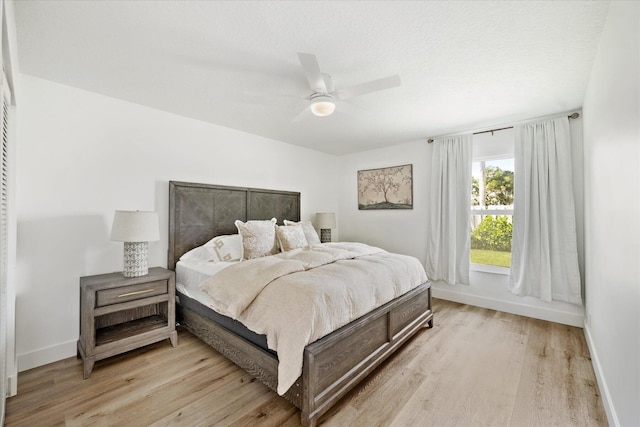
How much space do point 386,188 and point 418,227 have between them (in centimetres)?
86

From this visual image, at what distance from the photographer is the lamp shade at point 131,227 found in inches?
93.6

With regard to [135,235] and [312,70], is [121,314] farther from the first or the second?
[312,70]

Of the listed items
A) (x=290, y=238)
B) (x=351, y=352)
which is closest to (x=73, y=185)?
(x=290, y=238)

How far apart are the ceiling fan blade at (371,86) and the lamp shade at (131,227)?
200 cm

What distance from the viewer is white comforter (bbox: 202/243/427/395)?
1.71 meters

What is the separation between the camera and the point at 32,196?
233 centimetres

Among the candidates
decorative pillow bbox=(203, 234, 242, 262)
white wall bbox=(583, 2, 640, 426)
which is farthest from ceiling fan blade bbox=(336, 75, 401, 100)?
decorative pillow bbox=(203, 234, 242, 262)

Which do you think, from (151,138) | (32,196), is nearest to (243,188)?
(151,138)

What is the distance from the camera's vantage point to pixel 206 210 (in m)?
3.42

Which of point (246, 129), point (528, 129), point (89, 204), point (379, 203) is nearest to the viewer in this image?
point (89, 204)

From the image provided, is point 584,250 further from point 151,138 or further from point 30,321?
point 30,321

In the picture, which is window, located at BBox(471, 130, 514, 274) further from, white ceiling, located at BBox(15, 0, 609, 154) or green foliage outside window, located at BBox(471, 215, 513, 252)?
white ceiling, located at BBox(15, 0, 609, 154)

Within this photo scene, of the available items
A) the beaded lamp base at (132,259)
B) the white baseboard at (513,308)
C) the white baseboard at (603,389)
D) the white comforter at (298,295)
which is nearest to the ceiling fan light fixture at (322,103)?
the white comforter at (298,295)

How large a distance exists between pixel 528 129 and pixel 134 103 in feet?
14.7
